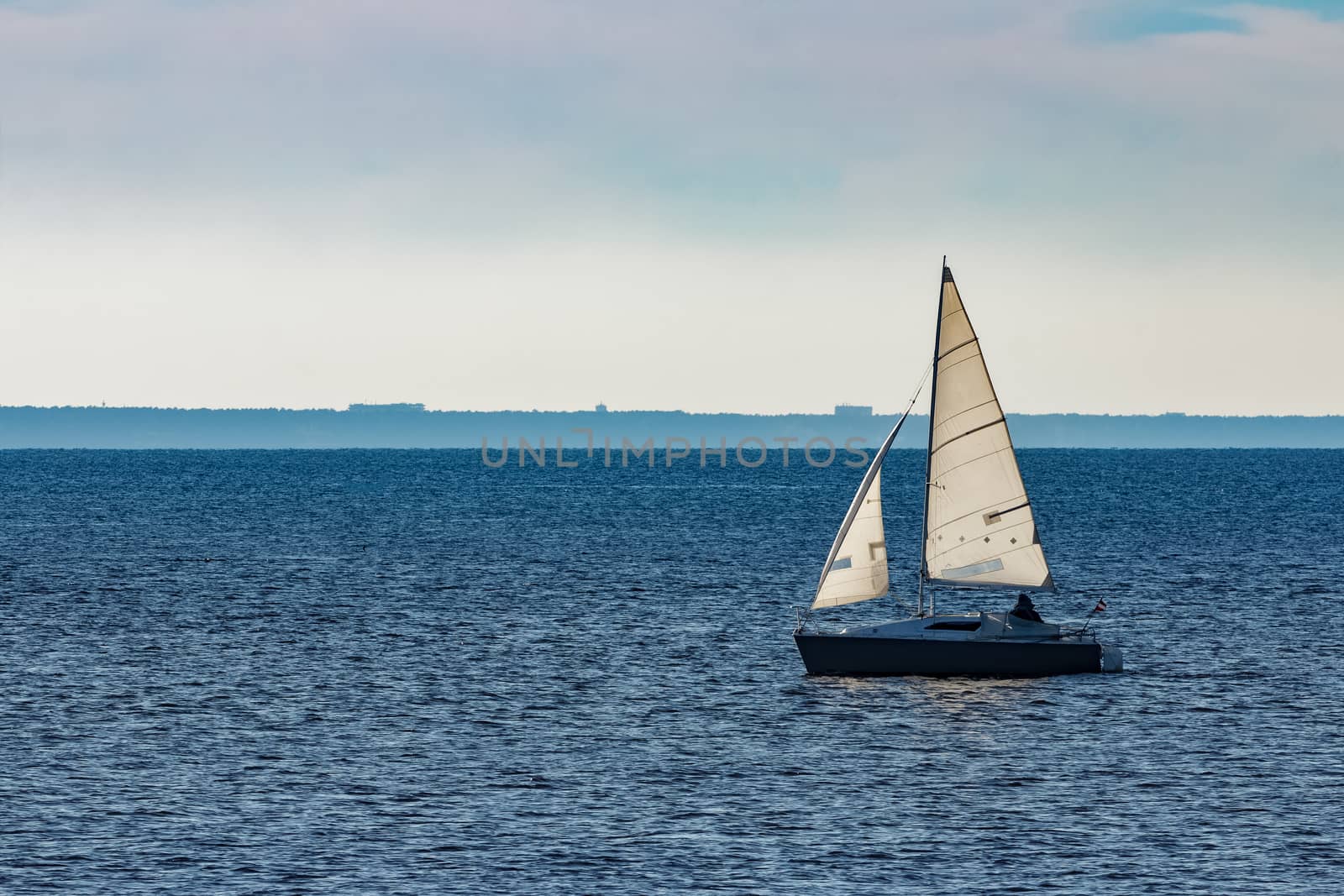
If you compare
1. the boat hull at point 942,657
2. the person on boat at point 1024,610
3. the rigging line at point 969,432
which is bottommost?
the boat hull at point 942,657

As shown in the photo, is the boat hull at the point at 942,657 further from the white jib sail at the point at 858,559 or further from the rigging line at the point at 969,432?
the rigging line at the point at 969,432

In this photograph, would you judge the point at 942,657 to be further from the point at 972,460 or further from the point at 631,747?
the point at 631,747

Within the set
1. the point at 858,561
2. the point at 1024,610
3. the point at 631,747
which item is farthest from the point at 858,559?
the point at 631,747

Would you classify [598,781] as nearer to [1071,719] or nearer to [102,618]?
[1071,719]

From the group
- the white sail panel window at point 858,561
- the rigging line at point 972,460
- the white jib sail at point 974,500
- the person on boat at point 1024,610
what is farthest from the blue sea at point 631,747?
the rigging line at point 972,460

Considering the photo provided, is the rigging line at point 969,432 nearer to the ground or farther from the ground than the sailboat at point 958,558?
farther from the ground

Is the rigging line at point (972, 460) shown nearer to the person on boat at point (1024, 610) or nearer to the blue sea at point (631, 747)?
the person on boat at point (1024, 610)

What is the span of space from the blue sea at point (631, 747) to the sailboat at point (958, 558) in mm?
1087

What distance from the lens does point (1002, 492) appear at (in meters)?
55.5

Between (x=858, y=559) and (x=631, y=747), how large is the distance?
40.0 ft

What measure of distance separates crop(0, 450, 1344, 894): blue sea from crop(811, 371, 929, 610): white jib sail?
3284mm

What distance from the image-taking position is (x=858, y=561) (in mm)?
54594

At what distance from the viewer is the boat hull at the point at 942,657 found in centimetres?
5444

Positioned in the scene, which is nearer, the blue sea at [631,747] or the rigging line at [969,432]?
the blue sea at [631,747]
